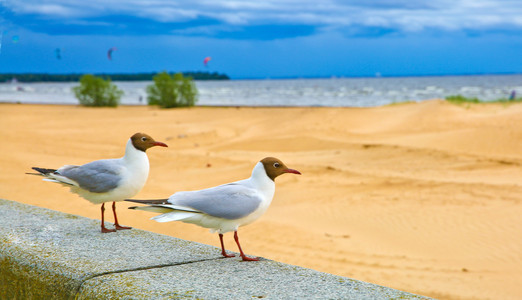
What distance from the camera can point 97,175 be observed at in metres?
3.44

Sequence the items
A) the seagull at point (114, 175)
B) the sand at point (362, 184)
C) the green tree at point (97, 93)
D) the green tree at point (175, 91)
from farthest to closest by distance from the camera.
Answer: the green tree at point (97, 93) → the green tree at point (175, 91) → the sand at point (362, 184) → the seagull at point (114, 175)

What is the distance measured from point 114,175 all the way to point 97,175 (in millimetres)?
132

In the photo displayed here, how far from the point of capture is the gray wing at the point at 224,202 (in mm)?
2857

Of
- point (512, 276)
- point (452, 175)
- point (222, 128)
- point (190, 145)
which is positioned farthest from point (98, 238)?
point (222, 128)

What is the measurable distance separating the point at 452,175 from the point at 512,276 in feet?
17.1

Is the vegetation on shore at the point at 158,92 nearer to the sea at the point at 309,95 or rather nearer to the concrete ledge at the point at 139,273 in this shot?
the sea at the point at 309,95

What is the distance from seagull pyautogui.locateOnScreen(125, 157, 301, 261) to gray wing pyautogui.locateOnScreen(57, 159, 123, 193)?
0.63 meters

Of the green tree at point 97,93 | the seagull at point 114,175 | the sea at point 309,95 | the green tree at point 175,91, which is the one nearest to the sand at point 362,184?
the seagull at point 114,175

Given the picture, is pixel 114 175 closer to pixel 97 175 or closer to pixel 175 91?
pixel 97 175

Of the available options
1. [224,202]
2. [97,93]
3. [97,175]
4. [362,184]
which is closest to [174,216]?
[224,202]

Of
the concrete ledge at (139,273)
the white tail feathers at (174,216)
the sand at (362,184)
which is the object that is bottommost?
the sand at (362,184)

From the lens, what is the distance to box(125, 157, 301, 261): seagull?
2.85 metres

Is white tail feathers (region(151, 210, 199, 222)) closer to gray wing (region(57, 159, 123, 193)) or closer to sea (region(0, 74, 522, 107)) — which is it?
gray wing (region(57, 159, 123, 193))

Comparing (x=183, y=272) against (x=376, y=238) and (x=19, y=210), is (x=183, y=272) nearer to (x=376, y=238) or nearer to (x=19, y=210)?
(x=19, y=210)
